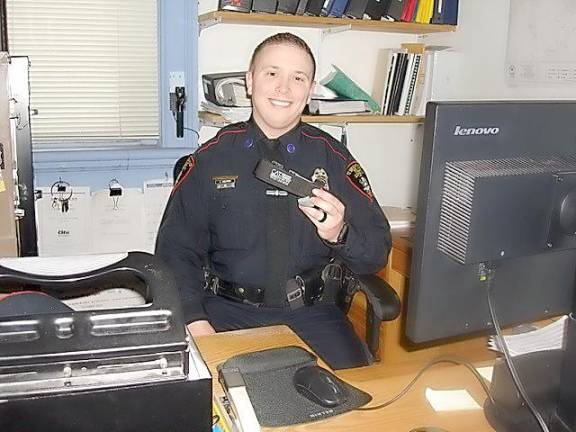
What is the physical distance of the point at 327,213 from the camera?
1408mm

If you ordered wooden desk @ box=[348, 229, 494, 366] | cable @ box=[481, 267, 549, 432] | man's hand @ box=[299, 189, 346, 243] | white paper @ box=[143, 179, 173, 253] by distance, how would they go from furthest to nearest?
white paper @ box=[143, 179, 173, 253] < wooden desk @ box=[348, 229, 494, 366] < man's hand @ box=[299, 189, 346, 243] < cable @ box=[481, 267, 549, 432]

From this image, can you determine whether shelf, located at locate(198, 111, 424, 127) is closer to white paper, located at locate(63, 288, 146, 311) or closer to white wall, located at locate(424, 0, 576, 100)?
white wall, located at locate(424, 0, 576, 100)

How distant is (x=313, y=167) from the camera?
188cm

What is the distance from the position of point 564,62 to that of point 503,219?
172cm

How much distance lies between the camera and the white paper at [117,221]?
2.54m

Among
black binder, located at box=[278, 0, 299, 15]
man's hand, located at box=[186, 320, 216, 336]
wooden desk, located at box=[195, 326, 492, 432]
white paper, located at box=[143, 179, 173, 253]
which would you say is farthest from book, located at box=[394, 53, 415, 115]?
wooden desk, located at box=[195, 326, 492, 432]

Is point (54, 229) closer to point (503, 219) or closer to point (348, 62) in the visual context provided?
point (348, 62)

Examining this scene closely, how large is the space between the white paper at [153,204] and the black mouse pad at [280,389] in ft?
5.16

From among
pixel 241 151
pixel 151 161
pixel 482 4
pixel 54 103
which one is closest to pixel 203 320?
pixel 241 151

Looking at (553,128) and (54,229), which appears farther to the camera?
(54,229)

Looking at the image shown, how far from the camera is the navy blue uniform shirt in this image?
1.81 meters

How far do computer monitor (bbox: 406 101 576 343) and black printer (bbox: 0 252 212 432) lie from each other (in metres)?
0.32

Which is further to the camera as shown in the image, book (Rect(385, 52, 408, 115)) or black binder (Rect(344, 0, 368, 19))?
book (Rect(385, 52, 408, 115))

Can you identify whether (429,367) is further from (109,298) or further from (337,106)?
(109,298)
